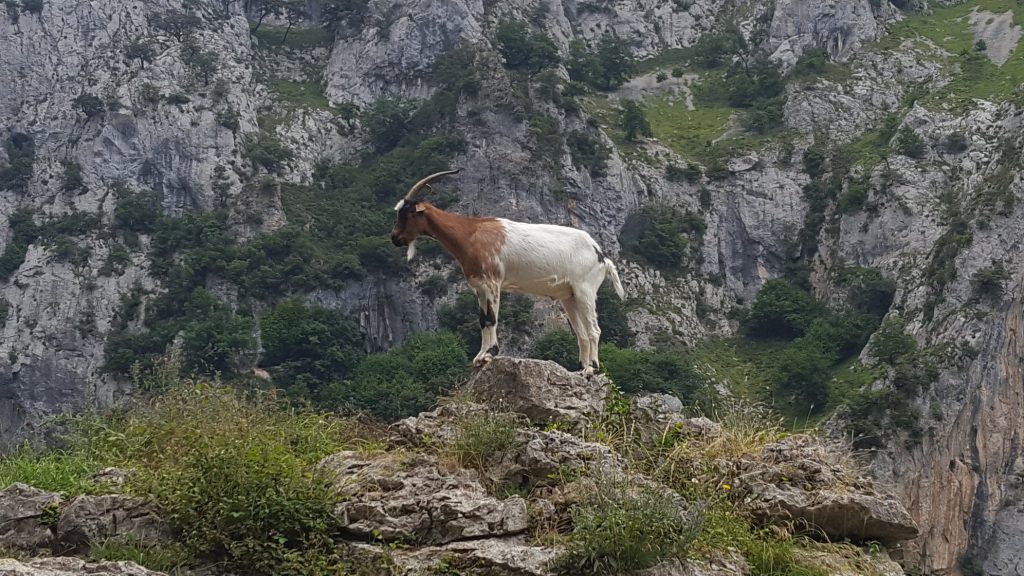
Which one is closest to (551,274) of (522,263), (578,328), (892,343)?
(522,263)

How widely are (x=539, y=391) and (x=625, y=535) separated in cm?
345

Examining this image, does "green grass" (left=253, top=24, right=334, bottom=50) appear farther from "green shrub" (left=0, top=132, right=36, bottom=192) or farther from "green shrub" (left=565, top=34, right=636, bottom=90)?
"green shrub" (left=0, top=132, right=36, bottom=192)

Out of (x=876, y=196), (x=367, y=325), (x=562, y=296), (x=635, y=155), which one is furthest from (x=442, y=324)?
(x=562, y=296)

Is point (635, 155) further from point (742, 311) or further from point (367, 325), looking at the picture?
point (367, 325)

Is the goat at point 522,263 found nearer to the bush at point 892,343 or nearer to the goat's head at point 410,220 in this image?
the goat's head at point 410,220

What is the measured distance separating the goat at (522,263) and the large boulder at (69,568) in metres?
6.49

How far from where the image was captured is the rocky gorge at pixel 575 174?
75812mm

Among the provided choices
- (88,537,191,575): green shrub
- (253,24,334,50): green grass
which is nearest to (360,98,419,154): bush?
(253,24,334,50): green grass

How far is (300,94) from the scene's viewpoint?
110188 mm

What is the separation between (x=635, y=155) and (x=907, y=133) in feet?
71.8

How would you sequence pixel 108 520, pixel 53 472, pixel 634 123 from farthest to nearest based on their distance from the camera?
pixel 634 123, pixel 53 472, pixel 108 520

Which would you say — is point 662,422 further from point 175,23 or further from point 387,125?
point 175,23

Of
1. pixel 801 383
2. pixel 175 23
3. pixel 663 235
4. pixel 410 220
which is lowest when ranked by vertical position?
pixel 801 383

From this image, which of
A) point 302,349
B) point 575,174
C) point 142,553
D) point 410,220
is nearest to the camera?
point 142,553
